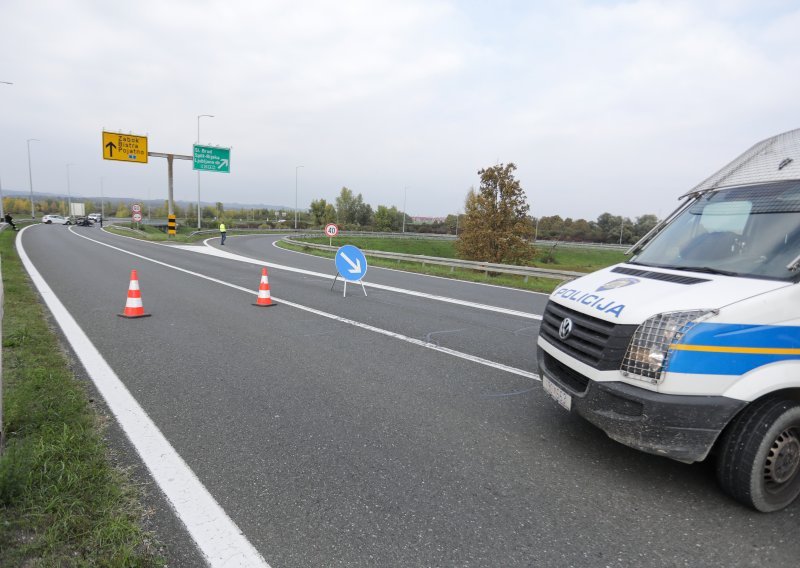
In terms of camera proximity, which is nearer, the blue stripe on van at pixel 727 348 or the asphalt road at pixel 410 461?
the asphalt road at pixel 410 461

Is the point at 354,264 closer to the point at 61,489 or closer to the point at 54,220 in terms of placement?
the point at 61,489

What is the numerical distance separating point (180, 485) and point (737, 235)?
14.3 feet

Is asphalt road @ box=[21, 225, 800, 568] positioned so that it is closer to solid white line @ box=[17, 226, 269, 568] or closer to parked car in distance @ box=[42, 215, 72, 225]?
solid white line @ box=[17, 226, 269, 568]

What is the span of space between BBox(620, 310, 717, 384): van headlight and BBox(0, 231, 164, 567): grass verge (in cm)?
286

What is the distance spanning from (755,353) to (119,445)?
4310mm

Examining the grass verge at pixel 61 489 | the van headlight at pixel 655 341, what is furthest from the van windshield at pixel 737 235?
the grass verge at pixel 61 489

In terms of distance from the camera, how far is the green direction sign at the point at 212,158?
3497 cm

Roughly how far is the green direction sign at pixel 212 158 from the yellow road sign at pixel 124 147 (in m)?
3.71

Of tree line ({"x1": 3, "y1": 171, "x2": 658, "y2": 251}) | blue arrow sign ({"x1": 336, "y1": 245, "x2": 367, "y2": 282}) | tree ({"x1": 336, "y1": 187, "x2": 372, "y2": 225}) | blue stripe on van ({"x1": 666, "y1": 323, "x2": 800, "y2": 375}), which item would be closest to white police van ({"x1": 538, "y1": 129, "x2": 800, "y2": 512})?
blue stripe on van ({"x1": 666, "y1": 323, "x2": 800, "y2": 375})

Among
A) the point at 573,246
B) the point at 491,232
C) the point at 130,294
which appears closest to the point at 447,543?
the point at 130,294

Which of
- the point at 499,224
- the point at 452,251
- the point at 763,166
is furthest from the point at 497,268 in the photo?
the point at 452,251

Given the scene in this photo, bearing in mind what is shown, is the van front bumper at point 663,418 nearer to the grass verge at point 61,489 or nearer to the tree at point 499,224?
the grass verge at point 61,489

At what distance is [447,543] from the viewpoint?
255 centimetres

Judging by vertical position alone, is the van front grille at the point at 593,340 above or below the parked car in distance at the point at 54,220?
above
